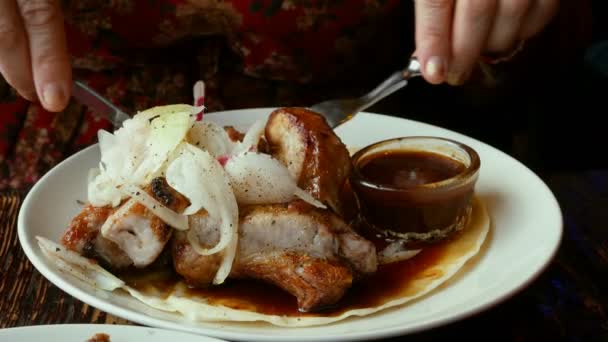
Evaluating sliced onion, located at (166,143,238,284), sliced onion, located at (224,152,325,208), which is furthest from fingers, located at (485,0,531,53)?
sliced onion, located at (166,143,238,284)

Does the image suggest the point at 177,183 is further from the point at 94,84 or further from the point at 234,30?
the point at 94,84

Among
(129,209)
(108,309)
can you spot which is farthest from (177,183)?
(108,309)

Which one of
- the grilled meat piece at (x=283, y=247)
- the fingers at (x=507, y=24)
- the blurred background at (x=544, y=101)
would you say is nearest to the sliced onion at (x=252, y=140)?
the grilled meat piece at (x=283, y=247)

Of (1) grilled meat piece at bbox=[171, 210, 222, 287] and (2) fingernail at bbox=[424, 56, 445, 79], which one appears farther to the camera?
(2) fingernail at bbox=[424, 56, 445, 79]

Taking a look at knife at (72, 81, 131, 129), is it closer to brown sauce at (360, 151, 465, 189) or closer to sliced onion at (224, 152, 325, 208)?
sliced onion at (224, 152, 325, 208)

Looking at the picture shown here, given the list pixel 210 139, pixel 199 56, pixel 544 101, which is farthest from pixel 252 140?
pixel 544 101

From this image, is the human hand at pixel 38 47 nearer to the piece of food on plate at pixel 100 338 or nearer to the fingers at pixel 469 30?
the piece of food on plate at pixel 100 338

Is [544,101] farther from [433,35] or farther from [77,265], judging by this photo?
[77,265]

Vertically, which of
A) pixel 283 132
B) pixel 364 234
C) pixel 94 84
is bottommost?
pixel 94 84
